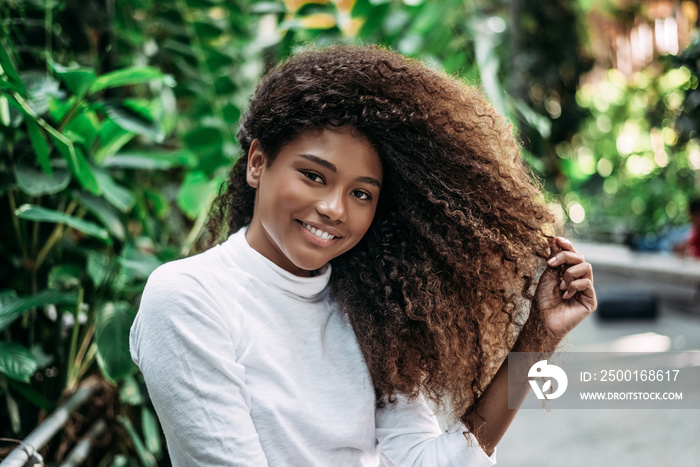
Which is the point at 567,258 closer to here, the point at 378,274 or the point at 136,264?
the point at 378,274

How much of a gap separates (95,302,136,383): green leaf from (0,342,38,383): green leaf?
217 millimetres

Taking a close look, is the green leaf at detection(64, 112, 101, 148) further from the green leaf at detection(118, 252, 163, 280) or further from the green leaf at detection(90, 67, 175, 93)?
the green leaf at detection(118, 252, 163, 280)

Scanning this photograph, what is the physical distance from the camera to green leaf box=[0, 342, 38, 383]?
5.21ft

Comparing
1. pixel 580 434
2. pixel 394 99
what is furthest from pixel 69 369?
pixel 580 434

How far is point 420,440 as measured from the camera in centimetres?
145

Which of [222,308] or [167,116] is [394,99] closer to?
[222,308]

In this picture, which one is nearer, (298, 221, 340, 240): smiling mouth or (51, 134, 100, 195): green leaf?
(298, 221, 340, 240): smiling mouth

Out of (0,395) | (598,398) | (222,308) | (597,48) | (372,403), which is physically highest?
(597,48)

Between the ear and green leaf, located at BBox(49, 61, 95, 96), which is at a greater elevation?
green leaf, located at BBox(49, 61, 95, 96)

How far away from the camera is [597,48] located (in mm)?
10766

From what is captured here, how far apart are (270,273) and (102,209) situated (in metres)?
0.90

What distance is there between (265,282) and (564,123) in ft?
31.8

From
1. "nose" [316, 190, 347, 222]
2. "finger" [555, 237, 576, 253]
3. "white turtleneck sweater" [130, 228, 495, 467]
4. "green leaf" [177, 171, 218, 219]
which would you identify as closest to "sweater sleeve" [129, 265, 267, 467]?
"white turtleneck sweater" [130, 228, 495, 467]

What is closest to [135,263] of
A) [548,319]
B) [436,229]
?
[436,229]
